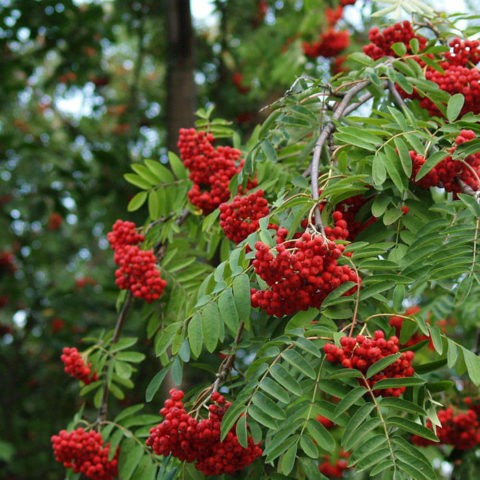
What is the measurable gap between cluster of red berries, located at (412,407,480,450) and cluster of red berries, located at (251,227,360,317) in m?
1.53

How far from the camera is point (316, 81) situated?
2988 mm

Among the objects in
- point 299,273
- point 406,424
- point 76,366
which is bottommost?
point 76,366

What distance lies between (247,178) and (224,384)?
863mm

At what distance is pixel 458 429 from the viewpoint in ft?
11.9

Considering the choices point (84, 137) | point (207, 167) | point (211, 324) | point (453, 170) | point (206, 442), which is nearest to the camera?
point (206, 442)

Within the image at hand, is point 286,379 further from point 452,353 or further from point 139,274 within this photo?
point 139,274

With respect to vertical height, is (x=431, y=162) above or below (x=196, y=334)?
above

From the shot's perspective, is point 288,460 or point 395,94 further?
point 395,94

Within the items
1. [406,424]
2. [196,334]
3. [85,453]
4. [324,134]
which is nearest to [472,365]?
[406,424]

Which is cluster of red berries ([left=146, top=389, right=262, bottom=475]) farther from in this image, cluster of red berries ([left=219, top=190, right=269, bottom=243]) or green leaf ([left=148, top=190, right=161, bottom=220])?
green leaf ([left=148, top=190, right=161, bottom=220])

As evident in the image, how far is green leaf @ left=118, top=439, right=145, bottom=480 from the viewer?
3090 millimetres

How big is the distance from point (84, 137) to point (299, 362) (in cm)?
609

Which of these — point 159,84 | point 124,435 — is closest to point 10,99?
point 159,84

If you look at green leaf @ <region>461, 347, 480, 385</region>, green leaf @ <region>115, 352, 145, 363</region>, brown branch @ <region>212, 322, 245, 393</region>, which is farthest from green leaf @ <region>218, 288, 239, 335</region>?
green leaf @ <region>115, 352, 145, 363</region>
